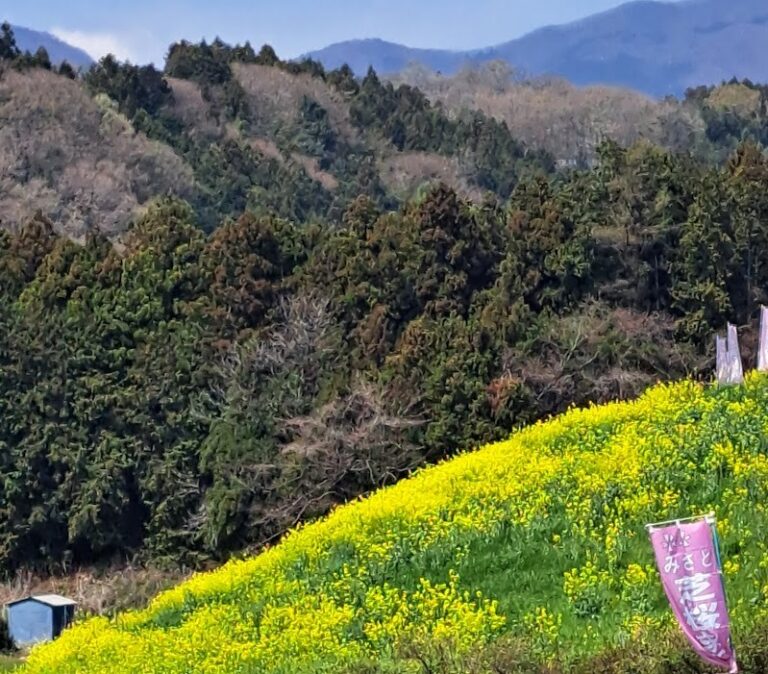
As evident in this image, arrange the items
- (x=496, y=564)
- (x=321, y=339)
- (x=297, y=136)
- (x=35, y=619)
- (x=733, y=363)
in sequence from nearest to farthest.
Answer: (x=496, y=564)
(x=733, y=363)
(x=35, y=619)
(x=321, y=339)
(x=297, y=136)

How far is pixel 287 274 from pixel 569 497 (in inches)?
801

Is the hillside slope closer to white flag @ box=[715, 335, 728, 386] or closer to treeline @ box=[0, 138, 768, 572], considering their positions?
treeline @ box=[0, 138, 768, 572]

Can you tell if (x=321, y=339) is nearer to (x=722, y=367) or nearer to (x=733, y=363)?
(x=722, y=367)

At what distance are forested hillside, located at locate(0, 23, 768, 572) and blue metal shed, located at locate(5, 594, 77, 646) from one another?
13.6 feet

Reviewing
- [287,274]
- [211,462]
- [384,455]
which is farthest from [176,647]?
[287,274]

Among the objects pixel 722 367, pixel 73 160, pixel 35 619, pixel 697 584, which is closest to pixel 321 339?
pixel 35 619

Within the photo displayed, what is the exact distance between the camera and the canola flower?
13258 mm

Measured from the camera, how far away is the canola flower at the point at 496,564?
43.5 feet

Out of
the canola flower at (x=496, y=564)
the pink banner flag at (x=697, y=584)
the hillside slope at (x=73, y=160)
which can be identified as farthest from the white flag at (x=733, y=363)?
the hillside slope at (x=73, y=160)

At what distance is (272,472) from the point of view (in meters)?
29.2

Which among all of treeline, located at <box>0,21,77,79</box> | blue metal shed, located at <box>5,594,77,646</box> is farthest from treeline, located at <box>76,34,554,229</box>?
blue metal shed, located at <box>5,594,77,646</box>

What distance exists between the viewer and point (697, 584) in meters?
9.63

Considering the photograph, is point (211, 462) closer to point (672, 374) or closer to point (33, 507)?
point (33, 507)

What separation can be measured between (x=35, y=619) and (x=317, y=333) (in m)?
9.36
